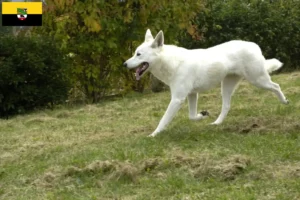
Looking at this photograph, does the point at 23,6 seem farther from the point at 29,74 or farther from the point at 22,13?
the point at 29,74

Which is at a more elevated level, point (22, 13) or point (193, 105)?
point (22, 13)

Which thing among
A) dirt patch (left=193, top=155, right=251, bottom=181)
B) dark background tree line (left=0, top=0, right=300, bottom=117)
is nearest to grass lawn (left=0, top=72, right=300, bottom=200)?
dirt patch (left=193, top=155, right=251, bottom=181)

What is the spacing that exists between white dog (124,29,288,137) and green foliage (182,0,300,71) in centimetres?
900

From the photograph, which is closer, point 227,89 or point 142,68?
point 142,68

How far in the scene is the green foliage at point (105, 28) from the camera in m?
11.8

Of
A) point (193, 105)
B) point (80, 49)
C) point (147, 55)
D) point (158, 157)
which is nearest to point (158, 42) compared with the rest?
point (147, 55)

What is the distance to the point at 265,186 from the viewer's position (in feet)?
14.7

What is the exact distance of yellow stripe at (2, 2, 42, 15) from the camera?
1201 centimetres

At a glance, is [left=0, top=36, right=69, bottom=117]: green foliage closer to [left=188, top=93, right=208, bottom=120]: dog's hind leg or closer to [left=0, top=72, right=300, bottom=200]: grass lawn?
[left=0, top=72, right=300, bottom=200]: grass lawn

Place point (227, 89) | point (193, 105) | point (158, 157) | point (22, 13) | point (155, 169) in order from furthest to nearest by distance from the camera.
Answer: point (22, 13) → point (227, 89) → point (193, 105) → point (158, 157) → point (155, 169)

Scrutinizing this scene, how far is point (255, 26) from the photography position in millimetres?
16625

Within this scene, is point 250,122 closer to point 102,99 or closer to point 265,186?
point 265,186

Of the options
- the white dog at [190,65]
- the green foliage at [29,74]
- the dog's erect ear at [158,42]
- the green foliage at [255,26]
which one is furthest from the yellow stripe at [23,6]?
the dog's erect ear at [158,42]

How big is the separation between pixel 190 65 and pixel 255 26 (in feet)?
33.2
